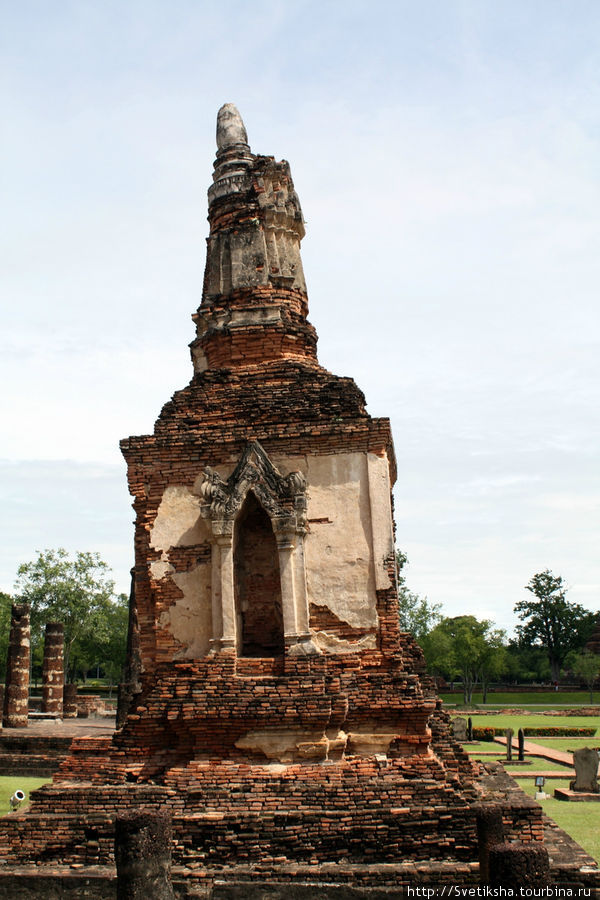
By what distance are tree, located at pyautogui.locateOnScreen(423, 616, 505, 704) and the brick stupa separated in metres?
42.8

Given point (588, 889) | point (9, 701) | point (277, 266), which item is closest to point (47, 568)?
point (9, 701)

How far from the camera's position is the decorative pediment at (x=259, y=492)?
984cm

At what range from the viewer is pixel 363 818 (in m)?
8.14

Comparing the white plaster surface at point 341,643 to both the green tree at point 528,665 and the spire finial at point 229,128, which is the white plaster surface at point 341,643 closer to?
the spire finial at point 229,128

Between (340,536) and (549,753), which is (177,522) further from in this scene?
(549,753)

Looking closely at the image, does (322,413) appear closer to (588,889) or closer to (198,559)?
(198,559)

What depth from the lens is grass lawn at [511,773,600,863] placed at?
10.8 m

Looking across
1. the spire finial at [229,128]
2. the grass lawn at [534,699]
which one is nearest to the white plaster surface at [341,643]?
the spire finial at [229,128]

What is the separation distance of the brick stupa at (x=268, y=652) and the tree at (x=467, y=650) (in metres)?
42.8

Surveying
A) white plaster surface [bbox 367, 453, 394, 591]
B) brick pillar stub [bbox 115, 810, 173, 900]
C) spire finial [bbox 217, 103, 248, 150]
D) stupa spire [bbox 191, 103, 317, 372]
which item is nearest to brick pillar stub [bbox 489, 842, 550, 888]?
brick pillar stub [bbox 115, 810, 173, 900]

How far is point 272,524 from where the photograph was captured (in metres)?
9.93

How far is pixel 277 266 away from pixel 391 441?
10.0 feet

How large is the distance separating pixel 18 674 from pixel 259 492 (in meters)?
21.7

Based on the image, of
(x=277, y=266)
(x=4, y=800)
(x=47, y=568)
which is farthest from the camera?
(x=47, y=568)
